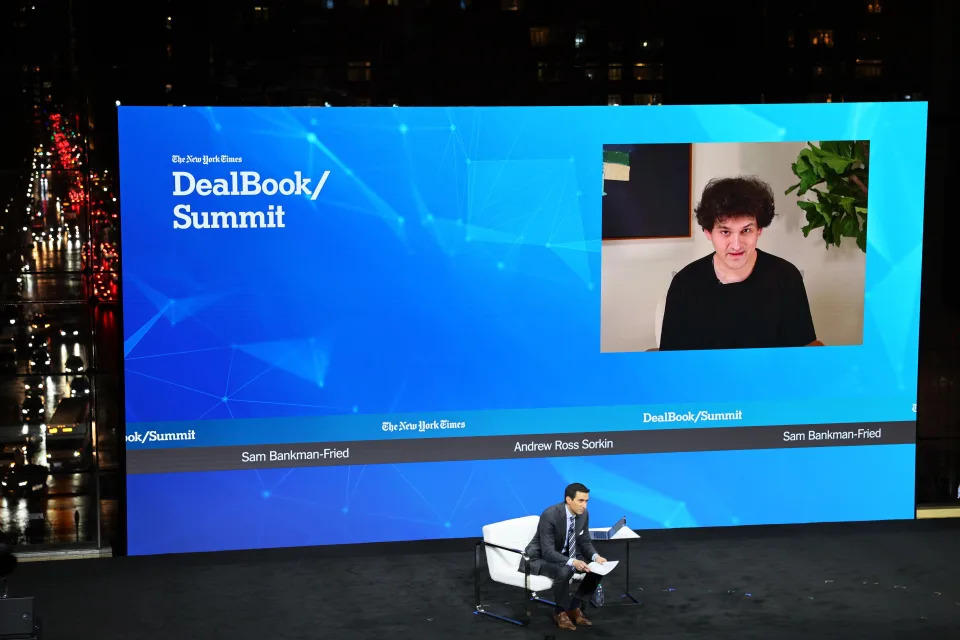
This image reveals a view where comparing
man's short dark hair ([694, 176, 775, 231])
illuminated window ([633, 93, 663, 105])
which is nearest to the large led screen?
man's short dark hair ([694, 176, 775, 231])

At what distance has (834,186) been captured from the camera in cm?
920

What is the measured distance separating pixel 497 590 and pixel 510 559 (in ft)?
1.41

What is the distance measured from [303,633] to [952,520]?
5271 millimetres

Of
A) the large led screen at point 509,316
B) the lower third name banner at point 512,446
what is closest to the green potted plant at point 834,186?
the large led screen at point 509,316

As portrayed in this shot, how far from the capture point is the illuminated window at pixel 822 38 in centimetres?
934

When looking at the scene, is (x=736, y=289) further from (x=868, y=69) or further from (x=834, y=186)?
(x=868, y=69)

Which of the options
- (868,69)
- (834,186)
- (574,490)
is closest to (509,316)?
(574,490)

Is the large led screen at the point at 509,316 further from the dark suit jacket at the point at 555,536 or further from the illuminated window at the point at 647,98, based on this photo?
the dark suit jacket at the point at 555,536

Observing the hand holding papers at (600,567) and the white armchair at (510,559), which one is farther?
the white armchair at (510,559)

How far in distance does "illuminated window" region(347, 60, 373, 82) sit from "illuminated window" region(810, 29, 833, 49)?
3.33 meters

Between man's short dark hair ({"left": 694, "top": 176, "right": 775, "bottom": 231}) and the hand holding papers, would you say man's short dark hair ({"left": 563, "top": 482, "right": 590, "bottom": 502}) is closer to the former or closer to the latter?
the hand holding papers

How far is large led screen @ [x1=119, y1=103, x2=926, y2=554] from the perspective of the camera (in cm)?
869

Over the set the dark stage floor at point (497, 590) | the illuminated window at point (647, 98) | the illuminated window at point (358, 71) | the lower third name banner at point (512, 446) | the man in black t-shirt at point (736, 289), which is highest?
the illuminated window at point (358, 71)

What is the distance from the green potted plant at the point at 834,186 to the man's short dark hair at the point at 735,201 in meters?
0.22
